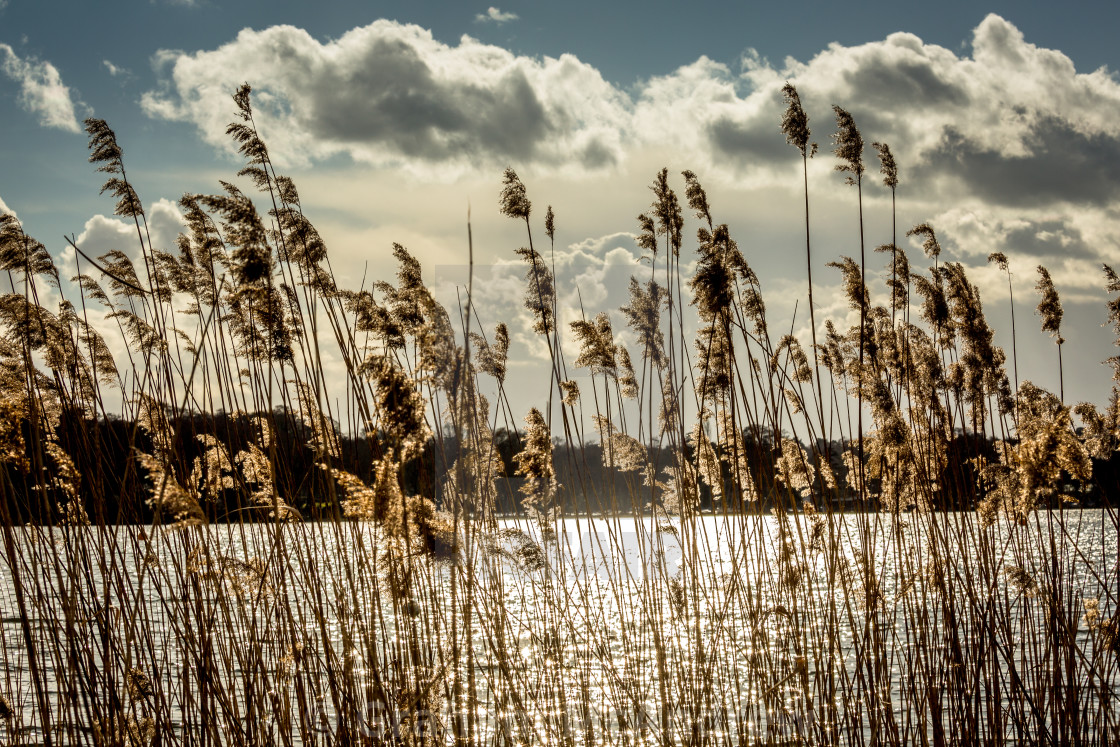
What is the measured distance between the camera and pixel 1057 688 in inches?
101

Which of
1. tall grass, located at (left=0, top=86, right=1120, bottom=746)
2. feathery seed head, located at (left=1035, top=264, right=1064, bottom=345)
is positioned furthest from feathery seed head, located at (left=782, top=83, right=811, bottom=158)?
feathery seed head, located at (left=1035, top=264, right=1064, bottom=345)

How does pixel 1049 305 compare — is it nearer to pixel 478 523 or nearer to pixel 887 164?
pixel 887 164

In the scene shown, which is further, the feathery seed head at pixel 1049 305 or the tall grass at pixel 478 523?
the feathery seed head at pixel 1049 305

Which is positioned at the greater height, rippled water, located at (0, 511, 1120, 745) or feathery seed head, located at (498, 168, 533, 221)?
feathery seed head, located at (498, 168, 533, 221)

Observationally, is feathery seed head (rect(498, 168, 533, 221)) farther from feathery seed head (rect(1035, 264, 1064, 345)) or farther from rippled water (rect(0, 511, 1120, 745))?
feathery seed head (rect(1035, 264, 1064, 345))

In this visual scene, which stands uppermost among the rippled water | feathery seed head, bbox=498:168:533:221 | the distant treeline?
feathery seed head, bbox=498:168:533:221

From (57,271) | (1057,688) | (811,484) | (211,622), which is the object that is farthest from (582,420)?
(57,271)

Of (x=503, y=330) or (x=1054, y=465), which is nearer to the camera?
(x=1054, y=465)

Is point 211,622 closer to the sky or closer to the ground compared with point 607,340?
closer to the ground

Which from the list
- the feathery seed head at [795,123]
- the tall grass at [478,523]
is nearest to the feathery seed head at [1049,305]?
the tall grass at [478,523]

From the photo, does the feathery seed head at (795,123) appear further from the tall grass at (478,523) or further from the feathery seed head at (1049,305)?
the feathery seed head at (1049,305)

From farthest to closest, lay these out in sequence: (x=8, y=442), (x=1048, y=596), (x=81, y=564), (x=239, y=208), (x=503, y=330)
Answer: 1. (x=503, y=330)
2. (x=1048, y=596)
3. (x=81, y=564)
4. (x=8, y=442)
5. (x=239, y=208)

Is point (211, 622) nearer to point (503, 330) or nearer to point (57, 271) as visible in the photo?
point (503, 330)

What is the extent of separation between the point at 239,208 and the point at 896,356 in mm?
2760
